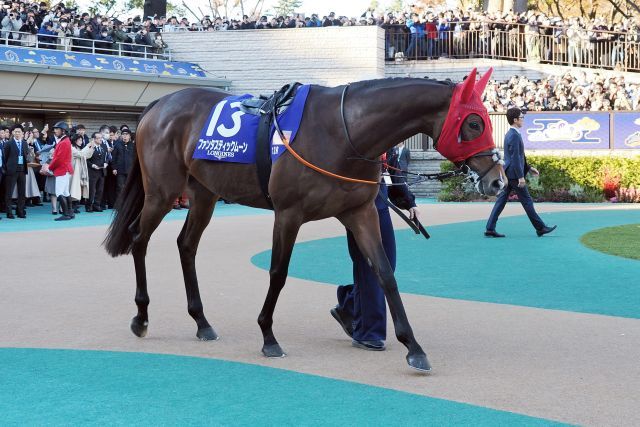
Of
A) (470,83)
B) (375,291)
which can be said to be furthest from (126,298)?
(470,83)

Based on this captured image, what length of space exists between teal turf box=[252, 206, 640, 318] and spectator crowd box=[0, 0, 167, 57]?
1456 centimetres

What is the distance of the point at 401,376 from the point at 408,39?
26.4 meters

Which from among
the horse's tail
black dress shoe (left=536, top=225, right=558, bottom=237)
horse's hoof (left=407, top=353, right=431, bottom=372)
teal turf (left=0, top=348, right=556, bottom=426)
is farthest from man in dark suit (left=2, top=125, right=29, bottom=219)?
horse's hoof (left=407, top=353, right=431, bottom=372)

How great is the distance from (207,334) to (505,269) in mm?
4927

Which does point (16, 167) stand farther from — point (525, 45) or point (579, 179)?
point (525, 45)

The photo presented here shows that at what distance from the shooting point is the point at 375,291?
6203 millimetres

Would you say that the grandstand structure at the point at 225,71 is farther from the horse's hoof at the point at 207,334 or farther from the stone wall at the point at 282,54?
the horse's hoof at the point at 207,334

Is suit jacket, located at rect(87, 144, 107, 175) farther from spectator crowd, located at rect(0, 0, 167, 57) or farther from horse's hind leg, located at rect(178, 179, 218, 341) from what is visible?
horse's hind leg, located at rect(178, 179, 218, 341)

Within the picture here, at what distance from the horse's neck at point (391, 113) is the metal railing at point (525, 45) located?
989 inches

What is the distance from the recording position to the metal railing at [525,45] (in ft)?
98.9

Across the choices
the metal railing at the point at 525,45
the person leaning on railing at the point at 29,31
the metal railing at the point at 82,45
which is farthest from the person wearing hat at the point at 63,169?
the metal railing at the point at 525,45

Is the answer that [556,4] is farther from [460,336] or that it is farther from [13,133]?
[460,336]

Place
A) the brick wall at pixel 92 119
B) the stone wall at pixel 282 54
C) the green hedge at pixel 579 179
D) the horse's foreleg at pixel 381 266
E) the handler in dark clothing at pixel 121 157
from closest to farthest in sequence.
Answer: the horse's foreleg at pixel 381 266, the handler in dark clothing at pixel 121 157, the green hedge at pixel 579 179, the brick wall at pixel 92 119, the stone wall at pixel 282 54

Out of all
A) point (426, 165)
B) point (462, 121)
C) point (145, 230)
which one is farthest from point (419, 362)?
point (426, 165)
